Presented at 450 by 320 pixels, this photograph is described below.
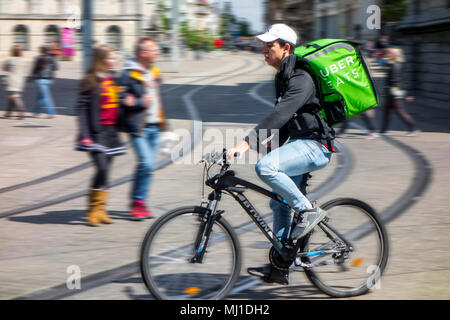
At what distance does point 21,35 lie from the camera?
6044cm

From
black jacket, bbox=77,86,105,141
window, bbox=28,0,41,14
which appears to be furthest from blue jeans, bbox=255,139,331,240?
window, bbox=28,0,41,14

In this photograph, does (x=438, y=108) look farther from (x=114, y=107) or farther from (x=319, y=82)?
(x=319, y=82)

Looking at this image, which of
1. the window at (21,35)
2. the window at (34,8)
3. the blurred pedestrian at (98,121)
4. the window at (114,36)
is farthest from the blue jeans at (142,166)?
the window at (34,8)

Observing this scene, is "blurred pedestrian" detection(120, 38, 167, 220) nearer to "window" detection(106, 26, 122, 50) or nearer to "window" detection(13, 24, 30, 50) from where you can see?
"window" detection(106, 26, 122, 50)

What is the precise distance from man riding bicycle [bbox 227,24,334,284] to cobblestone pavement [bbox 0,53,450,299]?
624mm

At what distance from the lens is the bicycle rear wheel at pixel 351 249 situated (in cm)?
461

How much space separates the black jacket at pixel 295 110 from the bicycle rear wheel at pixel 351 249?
0.51 m

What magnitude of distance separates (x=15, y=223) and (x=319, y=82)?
3719 mm

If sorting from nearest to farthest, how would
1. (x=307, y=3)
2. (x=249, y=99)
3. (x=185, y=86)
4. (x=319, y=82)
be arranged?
(x=319, y=82)
(x=249, y=99)
(x=185, y=86)
(x=307, y=3)

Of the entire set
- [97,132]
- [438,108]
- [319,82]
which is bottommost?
[438,108]

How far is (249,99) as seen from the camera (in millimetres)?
22234

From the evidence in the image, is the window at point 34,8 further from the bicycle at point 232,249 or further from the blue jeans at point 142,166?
the bicycle at point 232,249

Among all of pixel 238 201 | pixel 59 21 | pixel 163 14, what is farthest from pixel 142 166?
pixel 163 14
